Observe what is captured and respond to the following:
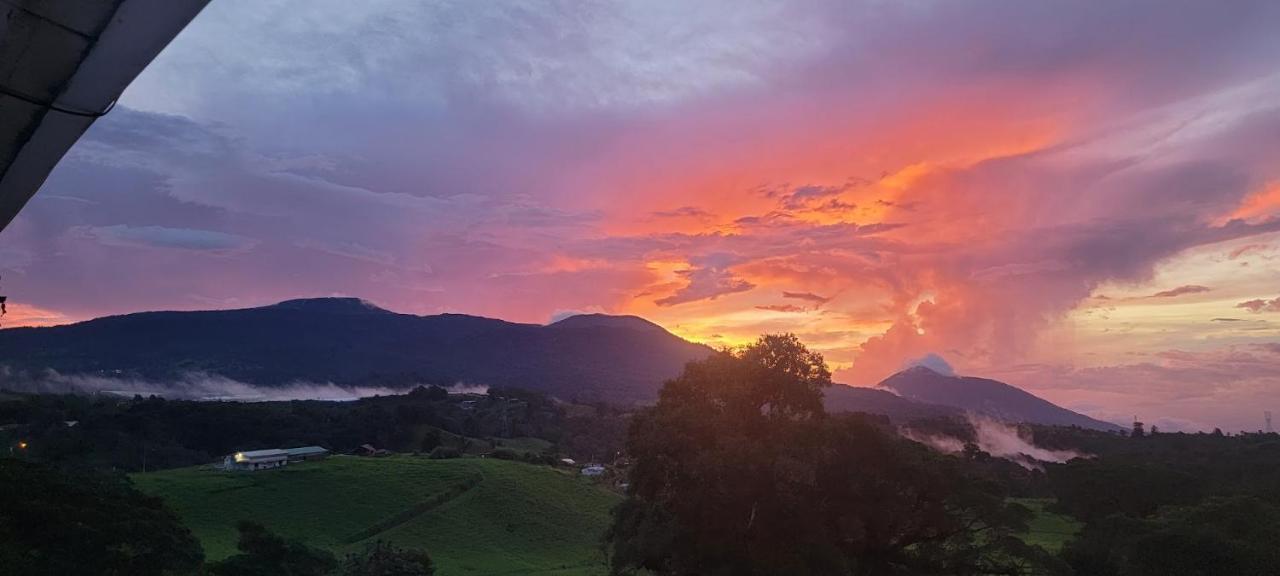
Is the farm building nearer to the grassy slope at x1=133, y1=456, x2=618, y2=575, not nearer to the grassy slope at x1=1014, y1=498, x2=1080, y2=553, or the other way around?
the grassy slope at x1=133, y1=456, x2=618, y2=575

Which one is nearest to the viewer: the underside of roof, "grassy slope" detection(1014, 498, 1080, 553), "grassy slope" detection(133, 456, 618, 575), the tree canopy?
the underside of roof

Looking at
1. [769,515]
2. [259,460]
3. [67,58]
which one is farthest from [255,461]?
[67,58]

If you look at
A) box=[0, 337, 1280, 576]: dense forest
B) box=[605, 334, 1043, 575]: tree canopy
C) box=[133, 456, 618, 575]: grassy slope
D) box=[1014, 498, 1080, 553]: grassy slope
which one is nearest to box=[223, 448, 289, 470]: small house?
box=[133, 456, 618, 575]: grassy slope

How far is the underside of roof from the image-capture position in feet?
11.5

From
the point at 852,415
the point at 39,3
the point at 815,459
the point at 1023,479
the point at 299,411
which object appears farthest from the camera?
the point at 299,411

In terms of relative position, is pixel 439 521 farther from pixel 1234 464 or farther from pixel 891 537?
pixel 1234 464

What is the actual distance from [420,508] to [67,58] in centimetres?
7396

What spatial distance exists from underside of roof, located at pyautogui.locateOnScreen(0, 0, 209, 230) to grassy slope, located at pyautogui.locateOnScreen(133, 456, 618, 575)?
51874mm

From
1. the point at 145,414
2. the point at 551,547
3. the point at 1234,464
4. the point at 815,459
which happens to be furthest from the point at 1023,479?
the point at 145,414

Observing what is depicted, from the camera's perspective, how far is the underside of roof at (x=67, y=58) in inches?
138

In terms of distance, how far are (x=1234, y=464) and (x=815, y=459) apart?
78938mm

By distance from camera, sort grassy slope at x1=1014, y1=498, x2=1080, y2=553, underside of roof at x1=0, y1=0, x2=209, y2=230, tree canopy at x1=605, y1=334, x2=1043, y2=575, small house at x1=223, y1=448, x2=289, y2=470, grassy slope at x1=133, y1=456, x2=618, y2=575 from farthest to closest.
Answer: small house at x1=223, y1=448, x2=289, y2=470
grassy slope at x1=133, y1=456, x2=618, y2=575
grassy slope at x1=1014, y1=498, x2=1080, y2=553
tree canopy at x1=605, y1=334, x2=1043, y2=575
underside of roof at x1=0, y1=0, x2=209, y2=230

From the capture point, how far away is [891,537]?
29.6 meters

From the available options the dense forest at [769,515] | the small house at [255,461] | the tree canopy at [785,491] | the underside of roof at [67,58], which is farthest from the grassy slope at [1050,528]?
the small house at [255,461]
